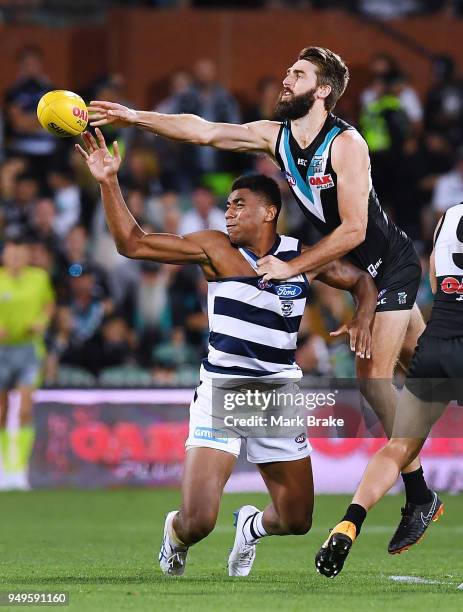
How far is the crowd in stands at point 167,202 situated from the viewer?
16.7 m

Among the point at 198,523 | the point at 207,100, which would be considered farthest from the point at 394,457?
the point at 207,100

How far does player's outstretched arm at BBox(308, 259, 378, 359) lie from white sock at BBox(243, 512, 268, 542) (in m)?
1.24

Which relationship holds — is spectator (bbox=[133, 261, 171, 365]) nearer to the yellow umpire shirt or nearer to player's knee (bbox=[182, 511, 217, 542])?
the yellow umpire shirt

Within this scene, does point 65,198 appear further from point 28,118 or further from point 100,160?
point 100,160

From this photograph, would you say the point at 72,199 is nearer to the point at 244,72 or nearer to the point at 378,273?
the point at 244,72

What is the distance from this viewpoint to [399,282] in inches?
356

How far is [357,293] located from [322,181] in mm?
721

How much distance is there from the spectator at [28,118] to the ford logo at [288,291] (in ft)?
34.2

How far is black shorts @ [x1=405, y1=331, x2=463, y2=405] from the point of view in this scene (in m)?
8.38

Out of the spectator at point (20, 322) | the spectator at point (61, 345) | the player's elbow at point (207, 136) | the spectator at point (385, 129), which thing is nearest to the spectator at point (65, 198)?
the spectator at point (61, 345)

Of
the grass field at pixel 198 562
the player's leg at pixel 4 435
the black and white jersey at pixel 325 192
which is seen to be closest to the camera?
the grass field at pixel 198 562

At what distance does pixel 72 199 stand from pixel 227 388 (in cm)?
1001

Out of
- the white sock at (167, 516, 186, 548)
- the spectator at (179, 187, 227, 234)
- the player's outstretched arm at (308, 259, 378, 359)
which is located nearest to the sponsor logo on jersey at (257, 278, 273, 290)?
the player's outstretched arm at (308, 259, 378, 359)

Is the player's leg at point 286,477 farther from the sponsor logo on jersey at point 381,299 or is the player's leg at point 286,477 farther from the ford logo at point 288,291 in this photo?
the sponsor logo on jersey at point 381,299
